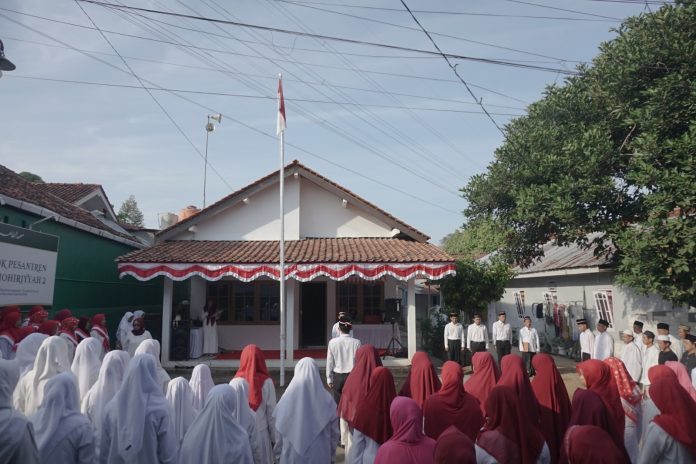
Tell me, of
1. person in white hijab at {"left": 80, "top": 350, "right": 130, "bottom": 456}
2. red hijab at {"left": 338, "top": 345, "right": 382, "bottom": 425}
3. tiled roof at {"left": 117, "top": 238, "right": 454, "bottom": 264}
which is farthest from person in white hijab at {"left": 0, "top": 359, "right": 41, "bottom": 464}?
tiled roof at {"left": 117, "top": 238, "right": 454, "bottom": 264}

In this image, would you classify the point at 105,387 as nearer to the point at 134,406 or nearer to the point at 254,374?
the point at 134,406

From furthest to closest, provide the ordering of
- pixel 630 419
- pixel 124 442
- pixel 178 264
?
pixel 178 264, pixel 630 419, pixel 124 442

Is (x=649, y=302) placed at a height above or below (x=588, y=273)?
below

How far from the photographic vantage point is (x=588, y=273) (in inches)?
531

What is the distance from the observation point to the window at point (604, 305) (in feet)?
42.1

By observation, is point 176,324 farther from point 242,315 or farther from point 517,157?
point 517,157

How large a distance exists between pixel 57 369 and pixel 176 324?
7.84 m

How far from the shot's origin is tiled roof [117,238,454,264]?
35.8 ft

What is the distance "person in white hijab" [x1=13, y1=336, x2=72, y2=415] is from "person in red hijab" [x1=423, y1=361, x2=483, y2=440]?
133 inches

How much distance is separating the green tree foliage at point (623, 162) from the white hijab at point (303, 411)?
263 inches

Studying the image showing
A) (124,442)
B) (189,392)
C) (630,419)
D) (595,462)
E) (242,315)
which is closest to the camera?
(595,462)

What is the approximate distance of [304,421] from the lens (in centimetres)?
418

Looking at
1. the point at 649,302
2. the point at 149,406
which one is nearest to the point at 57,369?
the point at 149,406

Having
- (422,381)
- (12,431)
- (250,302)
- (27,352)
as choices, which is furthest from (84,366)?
(250,302)
